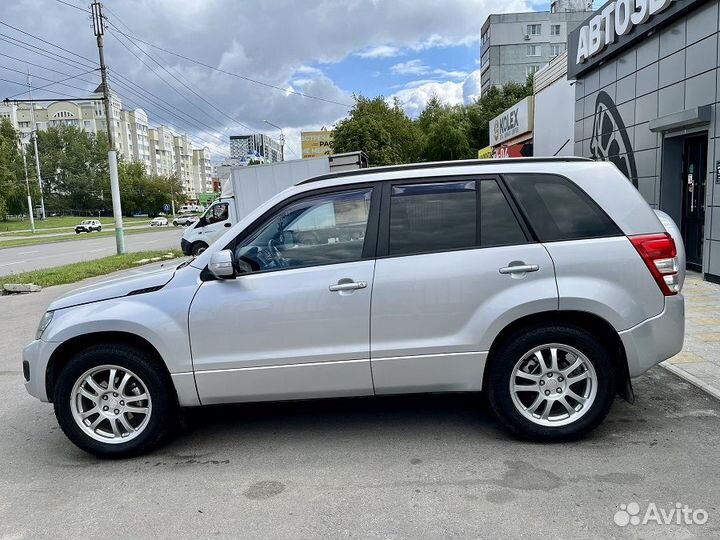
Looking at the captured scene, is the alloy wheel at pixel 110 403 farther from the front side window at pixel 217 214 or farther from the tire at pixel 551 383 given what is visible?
the front side window at pixel 217 214

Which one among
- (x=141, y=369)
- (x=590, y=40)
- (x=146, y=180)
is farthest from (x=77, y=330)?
(x=146, y=180)

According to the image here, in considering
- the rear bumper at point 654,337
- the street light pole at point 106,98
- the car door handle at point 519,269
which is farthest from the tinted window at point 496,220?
the street light pole at point 106,98

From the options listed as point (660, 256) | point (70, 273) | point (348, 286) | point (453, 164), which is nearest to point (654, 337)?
point (660, 256)

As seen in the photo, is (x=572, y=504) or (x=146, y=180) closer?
(x=572, y=504)

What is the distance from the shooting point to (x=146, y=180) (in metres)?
110

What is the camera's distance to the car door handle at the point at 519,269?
146 inches

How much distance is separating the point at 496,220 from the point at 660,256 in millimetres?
1090

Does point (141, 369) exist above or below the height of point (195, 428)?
above

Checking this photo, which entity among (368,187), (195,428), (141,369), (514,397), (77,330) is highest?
(368,187)

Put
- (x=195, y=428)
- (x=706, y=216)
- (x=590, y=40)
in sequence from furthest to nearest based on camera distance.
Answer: (x=590, y=40)
(x=706, y=216)
(x=195, y=428)

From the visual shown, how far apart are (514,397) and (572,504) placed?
2.74 ft

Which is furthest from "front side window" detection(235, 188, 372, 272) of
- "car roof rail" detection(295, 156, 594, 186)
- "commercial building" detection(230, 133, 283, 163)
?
"commercial building" detection(230, 133, 283, 163)

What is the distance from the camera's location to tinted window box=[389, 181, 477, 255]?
3834 millimetres

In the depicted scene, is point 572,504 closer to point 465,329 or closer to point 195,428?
point 465,329
